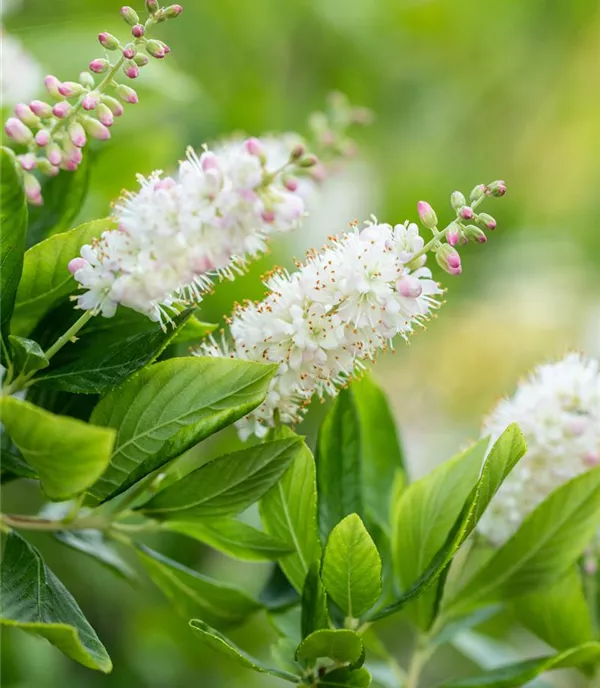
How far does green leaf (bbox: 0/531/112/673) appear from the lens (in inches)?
21.2

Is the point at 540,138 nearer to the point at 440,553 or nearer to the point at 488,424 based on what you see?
the point at 488,424

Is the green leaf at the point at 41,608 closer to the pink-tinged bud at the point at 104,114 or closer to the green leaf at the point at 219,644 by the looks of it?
the green leaf at the point at 219,644

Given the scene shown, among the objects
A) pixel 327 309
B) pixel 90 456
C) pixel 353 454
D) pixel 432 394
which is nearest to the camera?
pixel 90 456

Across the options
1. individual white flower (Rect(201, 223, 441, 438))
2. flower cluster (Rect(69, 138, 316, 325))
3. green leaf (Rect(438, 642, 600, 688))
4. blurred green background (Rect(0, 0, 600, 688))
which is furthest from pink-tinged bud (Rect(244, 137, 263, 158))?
blurred green background (Rect(0, 0, 600, 688))

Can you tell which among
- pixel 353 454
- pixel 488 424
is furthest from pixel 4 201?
pixel 488 424

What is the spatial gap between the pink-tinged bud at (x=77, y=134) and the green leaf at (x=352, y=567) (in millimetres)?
314

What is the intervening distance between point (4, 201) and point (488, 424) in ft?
1.50

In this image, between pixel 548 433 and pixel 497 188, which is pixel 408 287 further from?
pixel 548 433

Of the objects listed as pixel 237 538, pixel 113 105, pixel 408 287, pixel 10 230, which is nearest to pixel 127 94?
pixel 113 105

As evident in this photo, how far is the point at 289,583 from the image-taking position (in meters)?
0.81

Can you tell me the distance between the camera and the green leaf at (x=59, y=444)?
513 mm

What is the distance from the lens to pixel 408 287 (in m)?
0.62

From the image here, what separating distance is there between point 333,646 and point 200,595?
17cm

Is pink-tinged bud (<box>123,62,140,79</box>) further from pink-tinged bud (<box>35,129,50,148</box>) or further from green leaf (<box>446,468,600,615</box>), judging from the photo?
green leaf (<box>446,468,600,615</box>)
